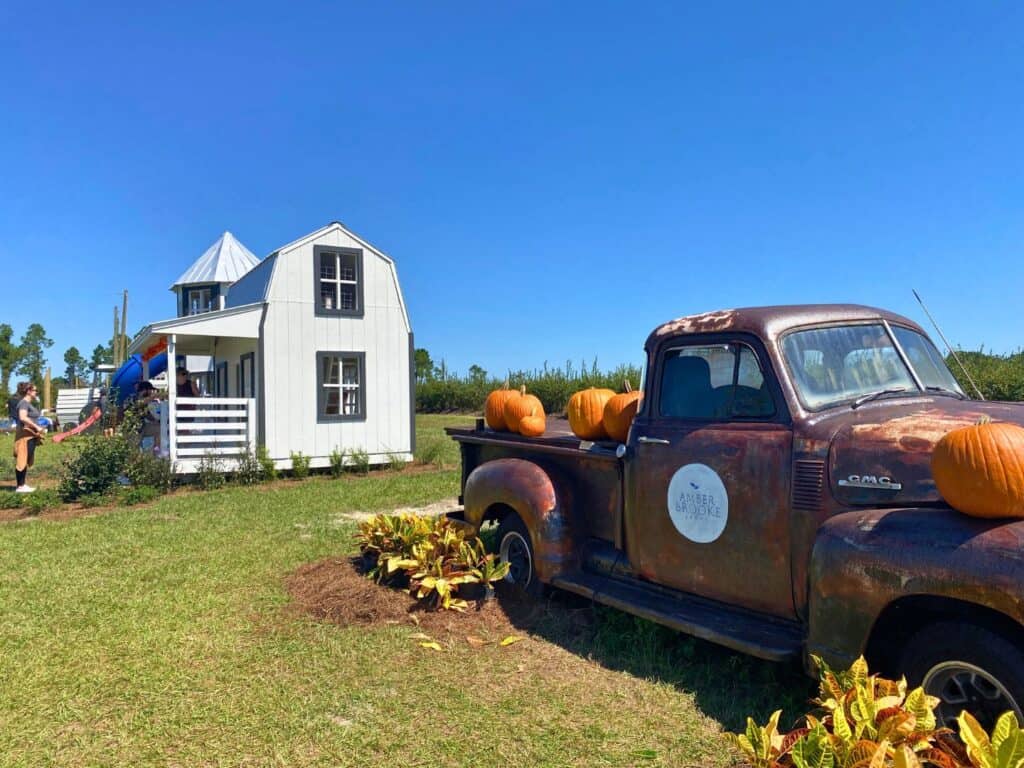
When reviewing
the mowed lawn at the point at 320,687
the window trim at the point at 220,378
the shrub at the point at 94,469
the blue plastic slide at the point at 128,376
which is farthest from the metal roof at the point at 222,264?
the mowed lawn at the point at 320,687

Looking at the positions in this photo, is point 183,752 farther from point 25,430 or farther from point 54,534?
point 25,430

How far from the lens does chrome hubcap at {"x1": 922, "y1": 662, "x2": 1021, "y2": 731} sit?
275cm

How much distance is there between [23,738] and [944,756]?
13.7ft

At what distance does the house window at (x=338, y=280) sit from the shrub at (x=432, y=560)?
9298mm

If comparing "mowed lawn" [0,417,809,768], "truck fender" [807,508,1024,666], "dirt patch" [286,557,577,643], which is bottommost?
"mowed lawn" [0,417,809,768]

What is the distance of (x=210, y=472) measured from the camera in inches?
518

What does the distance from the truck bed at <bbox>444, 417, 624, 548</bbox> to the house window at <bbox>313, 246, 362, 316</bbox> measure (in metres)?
9.89

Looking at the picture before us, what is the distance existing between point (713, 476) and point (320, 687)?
2526mm

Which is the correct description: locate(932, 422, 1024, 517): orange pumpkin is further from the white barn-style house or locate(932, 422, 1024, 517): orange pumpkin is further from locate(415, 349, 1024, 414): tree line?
the white barn-style house

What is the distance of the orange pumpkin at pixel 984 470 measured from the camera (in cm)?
281

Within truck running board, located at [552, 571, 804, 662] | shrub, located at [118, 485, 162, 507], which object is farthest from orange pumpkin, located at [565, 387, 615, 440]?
shrub, located at [118, 485, 162, 507]

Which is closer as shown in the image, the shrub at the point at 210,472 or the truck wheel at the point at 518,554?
the truck wheel at the point at 518,554

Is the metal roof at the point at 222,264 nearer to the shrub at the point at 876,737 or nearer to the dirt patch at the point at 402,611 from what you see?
the dirt patch at the point at 402,611

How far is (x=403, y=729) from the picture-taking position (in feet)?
12.0
